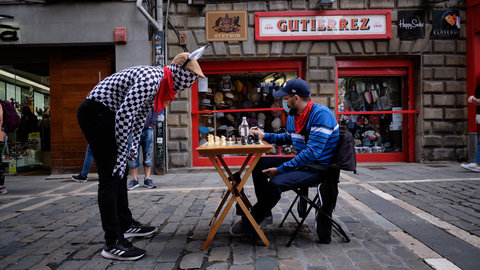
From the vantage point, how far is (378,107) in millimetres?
9211

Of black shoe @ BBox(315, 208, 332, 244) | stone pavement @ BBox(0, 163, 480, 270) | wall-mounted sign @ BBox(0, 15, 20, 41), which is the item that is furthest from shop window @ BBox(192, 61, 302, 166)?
black shoe @ BBox(315, 208, 332, 244)

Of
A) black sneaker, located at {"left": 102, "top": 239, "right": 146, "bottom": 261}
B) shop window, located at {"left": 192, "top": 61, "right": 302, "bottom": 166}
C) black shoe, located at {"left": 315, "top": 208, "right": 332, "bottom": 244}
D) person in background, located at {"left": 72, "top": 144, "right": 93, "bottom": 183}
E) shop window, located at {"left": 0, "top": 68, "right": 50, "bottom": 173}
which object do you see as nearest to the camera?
black sneaker, located at {"left": 102, "top": 239, "right": 146, "bottom": 261}

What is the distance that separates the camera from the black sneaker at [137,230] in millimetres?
3404

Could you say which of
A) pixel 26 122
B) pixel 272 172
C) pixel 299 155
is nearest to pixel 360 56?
pixel 299 155

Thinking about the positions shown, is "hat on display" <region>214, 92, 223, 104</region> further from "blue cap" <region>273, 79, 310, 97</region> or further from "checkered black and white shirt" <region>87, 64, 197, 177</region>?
"checkered black and white shirt" <region>87, 64, 197, 177</region>

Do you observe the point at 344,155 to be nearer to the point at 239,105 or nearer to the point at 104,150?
the point at 104,150

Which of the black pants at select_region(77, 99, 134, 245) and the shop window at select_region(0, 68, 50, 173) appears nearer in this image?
the black pants at select_region(77, 99, 134, 245)

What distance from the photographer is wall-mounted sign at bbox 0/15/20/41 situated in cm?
841

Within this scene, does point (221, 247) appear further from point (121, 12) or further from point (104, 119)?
point (121, 12)

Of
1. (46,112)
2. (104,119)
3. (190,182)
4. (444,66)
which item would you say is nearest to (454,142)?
(444,66)

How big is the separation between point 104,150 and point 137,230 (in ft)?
3.44

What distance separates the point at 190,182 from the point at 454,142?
275 inches

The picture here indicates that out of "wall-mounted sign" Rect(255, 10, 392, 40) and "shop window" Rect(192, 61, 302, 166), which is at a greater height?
"wall-mounted sign" Rect(255, 10, 392, 40)

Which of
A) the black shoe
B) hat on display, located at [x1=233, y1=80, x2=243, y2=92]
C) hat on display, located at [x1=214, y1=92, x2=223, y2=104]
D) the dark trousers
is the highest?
hat on display, located at [x1=233, y1=80, x2=243, y2=92]
